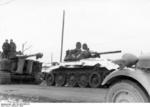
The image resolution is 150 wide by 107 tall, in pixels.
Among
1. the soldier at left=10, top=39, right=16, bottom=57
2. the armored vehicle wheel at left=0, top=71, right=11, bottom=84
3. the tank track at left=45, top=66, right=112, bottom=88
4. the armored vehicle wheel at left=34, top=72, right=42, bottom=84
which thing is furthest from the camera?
the armored vehicle wheel at left=34, top=72, right=42, bottom=84

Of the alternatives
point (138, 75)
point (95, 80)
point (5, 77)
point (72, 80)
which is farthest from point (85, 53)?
point (138, 75)

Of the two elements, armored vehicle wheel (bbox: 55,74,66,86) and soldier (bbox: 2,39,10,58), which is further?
armored vehicle wheel (bbox: 55,74,66,86)

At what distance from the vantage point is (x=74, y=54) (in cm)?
1961

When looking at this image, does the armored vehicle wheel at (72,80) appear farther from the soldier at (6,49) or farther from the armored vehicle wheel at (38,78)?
the soldier at (6,49)

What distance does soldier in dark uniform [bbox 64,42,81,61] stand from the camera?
19.1 meters

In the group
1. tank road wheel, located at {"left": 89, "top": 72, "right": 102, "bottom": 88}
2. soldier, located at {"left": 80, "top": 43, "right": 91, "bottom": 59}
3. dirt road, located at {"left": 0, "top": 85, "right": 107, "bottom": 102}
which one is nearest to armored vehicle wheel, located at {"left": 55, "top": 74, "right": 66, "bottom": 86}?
soldier, located at {"left": 80, "top": 43, "right": 91, "bottom": 59}

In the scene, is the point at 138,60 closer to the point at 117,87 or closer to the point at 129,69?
the point at 129,69

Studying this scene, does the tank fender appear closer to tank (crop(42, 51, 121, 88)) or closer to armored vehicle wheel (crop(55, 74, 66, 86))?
tank (crop(42, 51, 121, 88))

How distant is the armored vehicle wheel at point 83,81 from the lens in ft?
61.6

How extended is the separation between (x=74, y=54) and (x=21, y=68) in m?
3.43

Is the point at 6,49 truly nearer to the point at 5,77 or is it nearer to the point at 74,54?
the point at 5,77

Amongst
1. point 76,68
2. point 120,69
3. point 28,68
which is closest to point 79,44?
point 76,68

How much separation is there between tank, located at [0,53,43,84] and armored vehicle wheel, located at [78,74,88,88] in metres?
2.85

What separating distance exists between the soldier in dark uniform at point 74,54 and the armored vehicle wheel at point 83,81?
1085 millimetres
